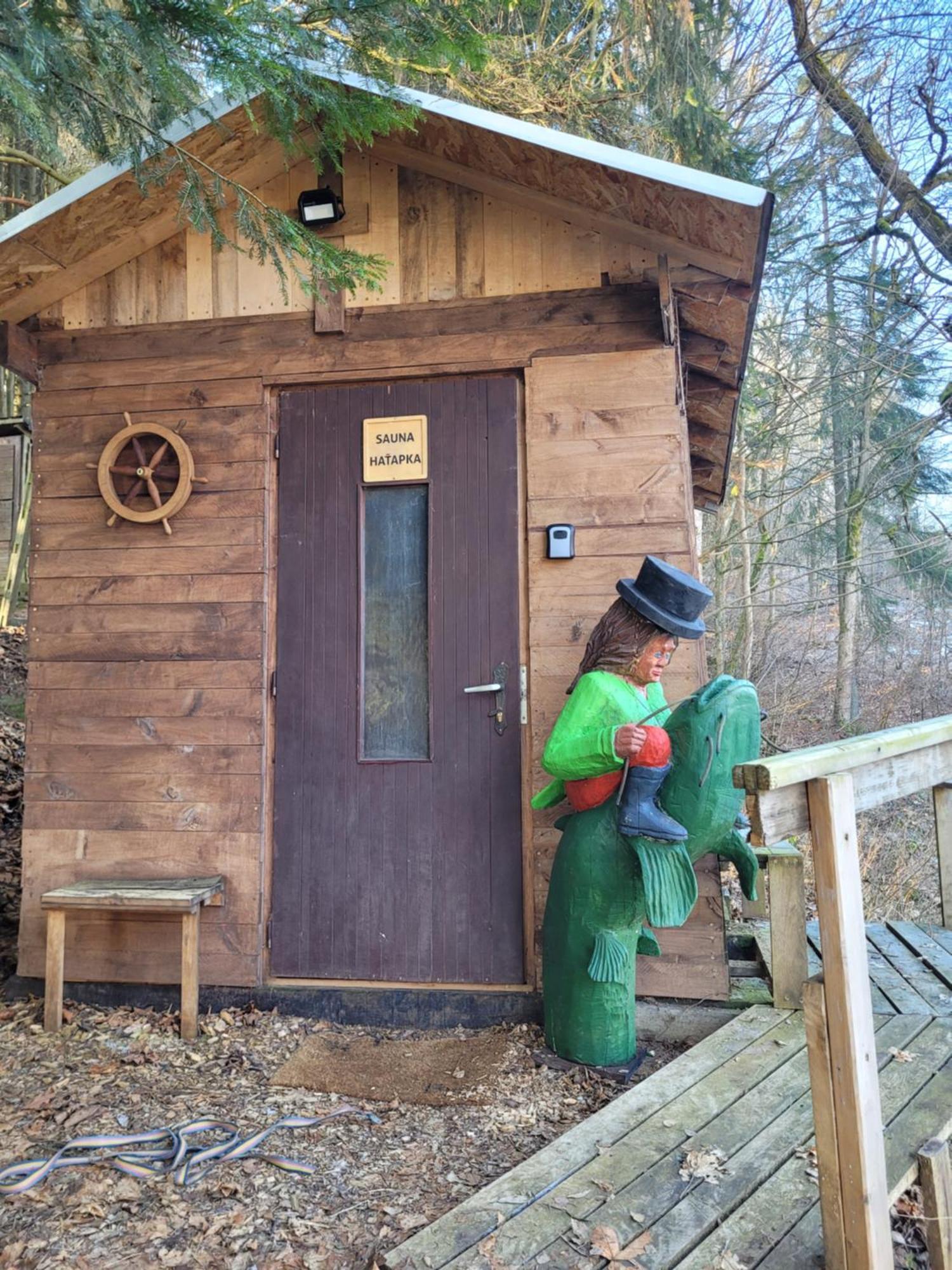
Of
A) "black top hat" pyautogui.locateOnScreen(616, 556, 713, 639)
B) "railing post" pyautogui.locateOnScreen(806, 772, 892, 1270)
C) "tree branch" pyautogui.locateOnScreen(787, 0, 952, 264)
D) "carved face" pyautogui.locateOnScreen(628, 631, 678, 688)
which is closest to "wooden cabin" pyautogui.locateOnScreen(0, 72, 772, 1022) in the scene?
"carved face" pyautogui.locateOnScreen(628, 631, 678, 688)

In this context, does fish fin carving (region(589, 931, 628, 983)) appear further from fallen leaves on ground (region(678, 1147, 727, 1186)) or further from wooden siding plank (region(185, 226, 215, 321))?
wooden siding plank (region(185, 226, 215, 321))

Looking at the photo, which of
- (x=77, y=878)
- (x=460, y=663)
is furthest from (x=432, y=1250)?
(x=77, y=878)

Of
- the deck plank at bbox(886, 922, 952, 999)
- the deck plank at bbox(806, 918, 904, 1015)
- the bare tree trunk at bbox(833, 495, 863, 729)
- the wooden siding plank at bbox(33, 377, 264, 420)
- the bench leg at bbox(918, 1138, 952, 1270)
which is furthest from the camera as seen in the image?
the bare tree trunk at bbox(833, 495, 863, 729)

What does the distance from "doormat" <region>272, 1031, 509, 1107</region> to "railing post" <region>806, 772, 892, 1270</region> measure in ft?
5.06

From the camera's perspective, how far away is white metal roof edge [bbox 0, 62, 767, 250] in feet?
10.1

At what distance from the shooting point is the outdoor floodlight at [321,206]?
13.0 feet

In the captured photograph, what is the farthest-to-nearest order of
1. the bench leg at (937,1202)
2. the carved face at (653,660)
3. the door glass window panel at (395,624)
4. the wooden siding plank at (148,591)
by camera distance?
the wooden siding plank at (148,591) → the door glass window panel at (395,624) → the carved face at (653,660) → the bench leg at (937,1202)

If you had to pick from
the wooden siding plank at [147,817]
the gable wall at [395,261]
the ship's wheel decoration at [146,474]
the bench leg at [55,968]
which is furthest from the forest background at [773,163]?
the bench leg at [55,968]

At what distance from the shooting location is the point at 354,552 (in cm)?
391

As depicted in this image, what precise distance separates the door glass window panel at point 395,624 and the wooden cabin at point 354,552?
0.05ft

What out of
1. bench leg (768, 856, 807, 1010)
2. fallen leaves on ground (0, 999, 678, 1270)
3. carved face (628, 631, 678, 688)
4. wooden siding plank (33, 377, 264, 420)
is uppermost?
wooden siding plank (33, 377, 264, 420)

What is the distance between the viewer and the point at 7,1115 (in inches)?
113

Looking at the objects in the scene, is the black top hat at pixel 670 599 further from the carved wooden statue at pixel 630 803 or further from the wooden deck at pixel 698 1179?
the wooden deck at pixel 698 1179

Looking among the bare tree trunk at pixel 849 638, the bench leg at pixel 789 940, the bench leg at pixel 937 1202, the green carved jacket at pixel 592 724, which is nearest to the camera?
the bench leg at pixel 937 1202
